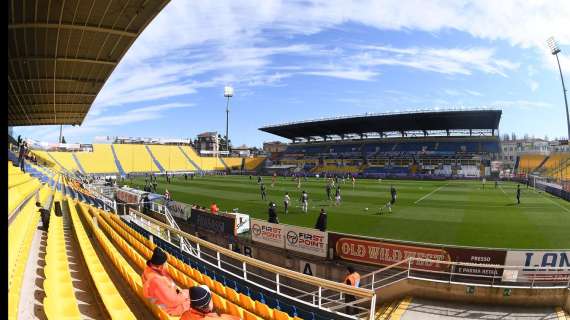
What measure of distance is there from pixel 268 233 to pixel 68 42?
12.6 metres

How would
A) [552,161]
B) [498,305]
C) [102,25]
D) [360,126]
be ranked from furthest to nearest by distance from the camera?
[360,126] < [552,161] < [102,25] < [498,305]

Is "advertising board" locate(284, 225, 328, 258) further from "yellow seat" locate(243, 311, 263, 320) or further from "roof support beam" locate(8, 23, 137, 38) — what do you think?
"roof support beam" locate(8, 23, 137, 38)

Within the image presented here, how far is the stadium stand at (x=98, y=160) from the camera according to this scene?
232 feet

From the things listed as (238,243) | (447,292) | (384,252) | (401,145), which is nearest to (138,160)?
(401,145)

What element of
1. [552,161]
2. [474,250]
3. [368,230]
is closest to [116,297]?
[474,250]

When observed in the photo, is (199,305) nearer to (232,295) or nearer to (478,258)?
(232,295)

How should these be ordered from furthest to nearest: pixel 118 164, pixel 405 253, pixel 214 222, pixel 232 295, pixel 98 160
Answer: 1. pixel 118 164
2. pixel 98 160
3. pixel 214 222
4. pixel 405 253
5. pixel 232 295

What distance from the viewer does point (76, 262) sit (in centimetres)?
729

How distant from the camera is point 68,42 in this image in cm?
1593

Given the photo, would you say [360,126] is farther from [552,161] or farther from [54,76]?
[54,76]

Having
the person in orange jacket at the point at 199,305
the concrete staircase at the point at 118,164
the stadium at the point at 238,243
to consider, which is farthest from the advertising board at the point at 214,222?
the concrete staircase at the point at 118,164

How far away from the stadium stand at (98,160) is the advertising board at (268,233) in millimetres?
64258

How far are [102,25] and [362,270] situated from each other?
13.8m

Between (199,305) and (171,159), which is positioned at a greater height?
(171,159)
